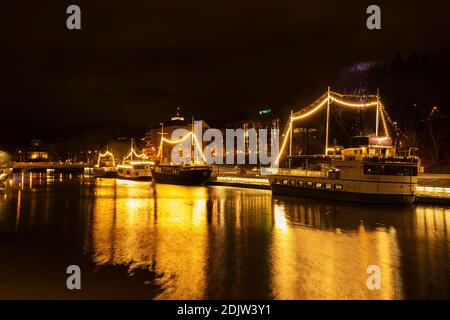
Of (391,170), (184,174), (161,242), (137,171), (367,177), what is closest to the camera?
(161,242)

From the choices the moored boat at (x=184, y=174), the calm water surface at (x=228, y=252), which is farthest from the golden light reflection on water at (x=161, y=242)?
the moored boat at (x=184, y=174)

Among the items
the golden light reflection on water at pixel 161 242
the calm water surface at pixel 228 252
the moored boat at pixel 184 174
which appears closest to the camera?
the calm water surface at pixel 228 252

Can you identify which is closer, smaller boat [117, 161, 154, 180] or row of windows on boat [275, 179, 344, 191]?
row of windows on boat [275, 179, 344, 191]

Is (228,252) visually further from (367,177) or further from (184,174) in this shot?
(184,174)

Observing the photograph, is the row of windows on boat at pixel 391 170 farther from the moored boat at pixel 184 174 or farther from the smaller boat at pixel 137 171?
the smaller boat at pixel 137 171

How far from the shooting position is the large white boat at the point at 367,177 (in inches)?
1204

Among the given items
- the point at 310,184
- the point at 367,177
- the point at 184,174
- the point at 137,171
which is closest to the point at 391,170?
the point at 367,177

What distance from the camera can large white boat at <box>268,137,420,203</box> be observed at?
3058 centimetres

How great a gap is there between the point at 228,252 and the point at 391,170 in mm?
19169

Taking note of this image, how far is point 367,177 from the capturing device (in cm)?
3162

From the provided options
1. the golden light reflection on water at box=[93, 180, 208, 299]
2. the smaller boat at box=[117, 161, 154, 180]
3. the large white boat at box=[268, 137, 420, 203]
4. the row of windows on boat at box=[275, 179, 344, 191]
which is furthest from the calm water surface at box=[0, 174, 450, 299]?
the smaller boat at box=[117, 161, 154, 180]

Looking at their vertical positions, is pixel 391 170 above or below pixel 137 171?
above

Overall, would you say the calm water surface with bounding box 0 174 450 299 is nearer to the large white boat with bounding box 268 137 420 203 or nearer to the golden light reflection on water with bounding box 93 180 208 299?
the golden light reflection on water with bounding box 93 180 208 299
